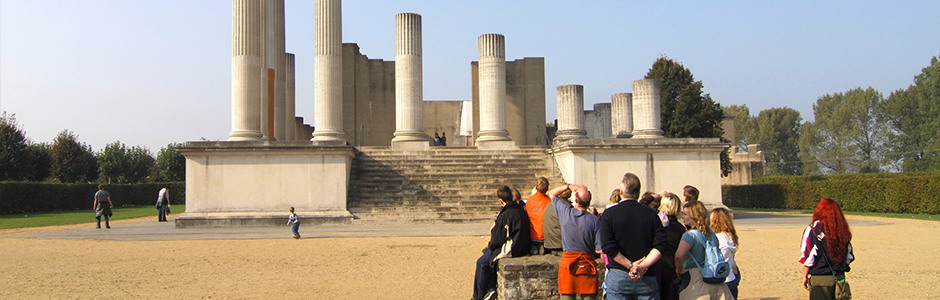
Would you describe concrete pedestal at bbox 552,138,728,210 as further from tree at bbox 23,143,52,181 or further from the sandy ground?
tree at bbox 23,143,52,181

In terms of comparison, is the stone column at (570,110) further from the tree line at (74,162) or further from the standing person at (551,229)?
the tree line at (74,162)

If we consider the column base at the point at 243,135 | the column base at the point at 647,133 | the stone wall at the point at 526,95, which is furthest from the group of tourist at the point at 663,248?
the stone wall at the point at 526,95

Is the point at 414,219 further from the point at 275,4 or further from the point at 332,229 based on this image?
the point at 275,4

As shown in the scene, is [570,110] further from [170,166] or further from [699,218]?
[170,166]

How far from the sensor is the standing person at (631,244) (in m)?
6.90

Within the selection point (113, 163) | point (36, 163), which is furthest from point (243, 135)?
point (113, 163)

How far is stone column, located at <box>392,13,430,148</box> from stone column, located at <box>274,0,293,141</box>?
21.0 ft

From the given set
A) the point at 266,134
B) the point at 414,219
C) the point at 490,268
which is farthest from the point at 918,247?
the point at 266,134

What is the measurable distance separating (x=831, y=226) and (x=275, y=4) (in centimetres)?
3223

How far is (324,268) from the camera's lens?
15.3 metres

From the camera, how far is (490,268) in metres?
10.2

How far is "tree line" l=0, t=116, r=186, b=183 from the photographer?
59.9 metres

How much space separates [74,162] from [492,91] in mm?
50872

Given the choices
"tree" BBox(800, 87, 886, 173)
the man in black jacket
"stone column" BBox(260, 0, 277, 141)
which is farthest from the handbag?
"tree" BBox(800, 87, 886, 173)
